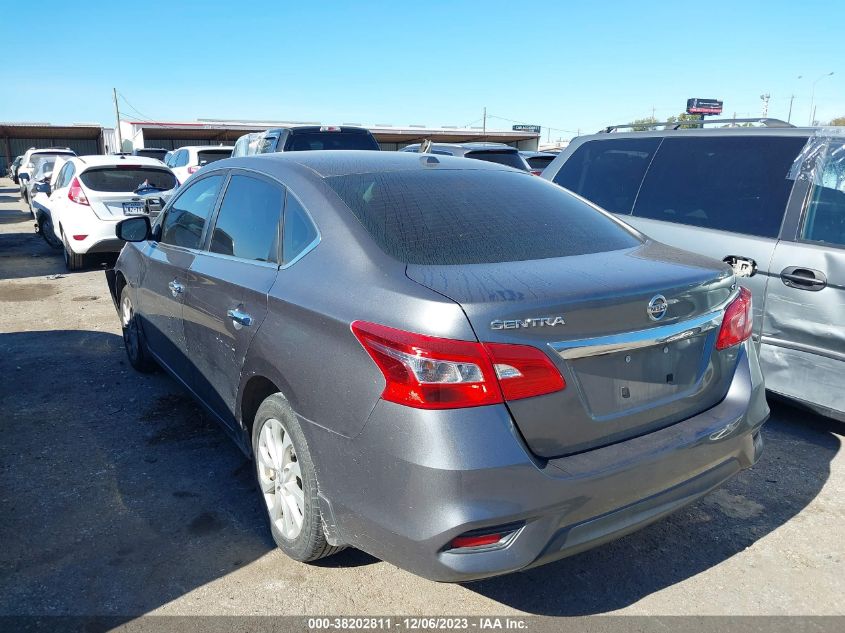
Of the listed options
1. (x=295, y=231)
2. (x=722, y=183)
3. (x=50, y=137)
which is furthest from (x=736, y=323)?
(x=50, y=137)

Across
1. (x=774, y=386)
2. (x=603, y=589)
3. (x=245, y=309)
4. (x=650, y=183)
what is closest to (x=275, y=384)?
(x=245, y=309)

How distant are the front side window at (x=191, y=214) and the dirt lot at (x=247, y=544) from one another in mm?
1207

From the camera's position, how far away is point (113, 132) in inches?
1758

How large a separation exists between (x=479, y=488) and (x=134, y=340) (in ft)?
12.9

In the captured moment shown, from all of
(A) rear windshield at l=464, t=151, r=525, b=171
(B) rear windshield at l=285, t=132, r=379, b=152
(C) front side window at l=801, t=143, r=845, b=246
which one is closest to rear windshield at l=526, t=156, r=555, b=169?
(A) rear windshield at l=464, t=151, r=525, b=171

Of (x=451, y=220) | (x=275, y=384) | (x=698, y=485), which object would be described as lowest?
(x=698, y=485)

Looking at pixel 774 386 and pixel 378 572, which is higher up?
pixel 774 386

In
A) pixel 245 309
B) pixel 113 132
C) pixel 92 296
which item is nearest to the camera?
pixel 245 309

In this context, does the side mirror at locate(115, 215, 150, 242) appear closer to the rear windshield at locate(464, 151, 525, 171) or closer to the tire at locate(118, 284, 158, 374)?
the tire at locate(118, 284, 158, 374)

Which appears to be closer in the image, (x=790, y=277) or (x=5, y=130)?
(x=790, y=277)

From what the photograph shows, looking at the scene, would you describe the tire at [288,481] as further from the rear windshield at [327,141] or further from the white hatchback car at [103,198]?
the rear windshield at [327,141]

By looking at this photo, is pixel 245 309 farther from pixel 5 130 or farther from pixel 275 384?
pixel 5 130

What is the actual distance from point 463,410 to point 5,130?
5435 centimetres

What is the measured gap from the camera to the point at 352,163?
3.30 metres
